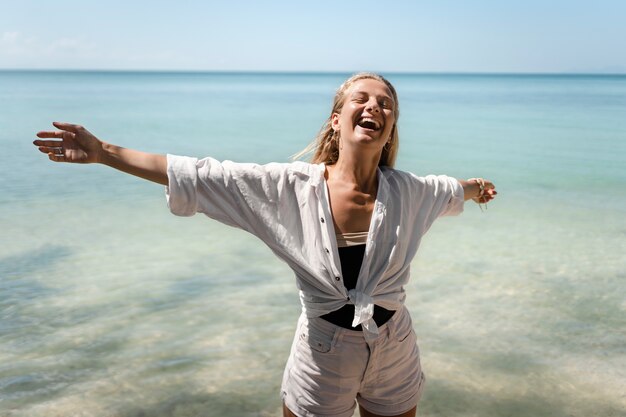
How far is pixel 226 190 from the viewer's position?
2.41m

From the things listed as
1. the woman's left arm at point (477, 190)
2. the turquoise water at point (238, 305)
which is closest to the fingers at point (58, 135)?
the woman's left arm at point (477, 190)

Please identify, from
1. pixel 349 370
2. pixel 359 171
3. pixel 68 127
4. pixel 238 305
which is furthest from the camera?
pixel 238 305

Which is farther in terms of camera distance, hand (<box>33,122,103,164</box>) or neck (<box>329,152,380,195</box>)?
neck (<box>329,152,380,195</box>)

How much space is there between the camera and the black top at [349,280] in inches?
94.8

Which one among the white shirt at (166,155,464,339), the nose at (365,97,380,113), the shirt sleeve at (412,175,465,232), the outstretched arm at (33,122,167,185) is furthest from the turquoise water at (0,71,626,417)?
the nose at (365,97,380,113)

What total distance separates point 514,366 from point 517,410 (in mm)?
640

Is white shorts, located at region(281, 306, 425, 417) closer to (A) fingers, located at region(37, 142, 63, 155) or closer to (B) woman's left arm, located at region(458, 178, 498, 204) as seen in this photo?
(B) woman's left arm, located at region(458, 178, 498, 204)

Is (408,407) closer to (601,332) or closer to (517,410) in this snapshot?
(517,410)

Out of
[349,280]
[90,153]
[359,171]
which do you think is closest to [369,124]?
[359,171]

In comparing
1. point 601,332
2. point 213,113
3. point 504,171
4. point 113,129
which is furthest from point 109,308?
point 213,113

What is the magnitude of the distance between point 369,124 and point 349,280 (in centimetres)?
53

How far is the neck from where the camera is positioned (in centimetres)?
252

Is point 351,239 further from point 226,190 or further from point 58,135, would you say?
point 58,135

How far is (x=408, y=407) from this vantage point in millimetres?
2523
